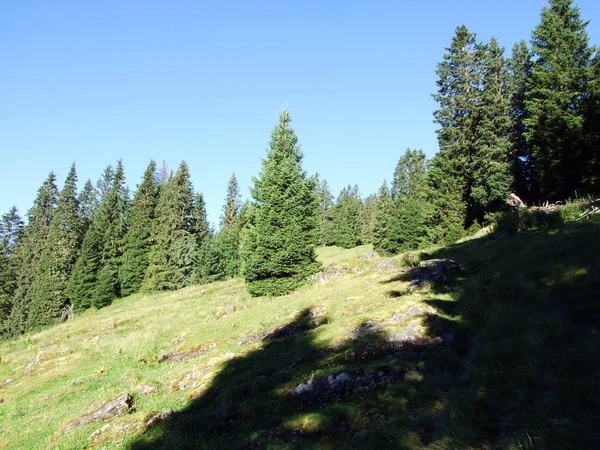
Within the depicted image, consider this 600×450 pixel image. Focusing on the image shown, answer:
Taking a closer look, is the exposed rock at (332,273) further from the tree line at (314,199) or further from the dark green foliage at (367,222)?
the dark green foliage at (367,222)

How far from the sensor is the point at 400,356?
9.48m

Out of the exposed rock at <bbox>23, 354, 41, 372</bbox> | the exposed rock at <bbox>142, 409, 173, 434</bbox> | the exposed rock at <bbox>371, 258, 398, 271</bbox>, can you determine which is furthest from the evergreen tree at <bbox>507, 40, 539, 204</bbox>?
the exposed rock at <bbox>23, 354, 41, 372</bbox>

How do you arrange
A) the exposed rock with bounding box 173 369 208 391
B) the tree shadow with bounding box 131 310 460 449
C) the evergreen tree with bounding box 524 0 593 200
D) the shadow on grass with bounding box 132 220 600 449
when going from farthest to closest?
the evergreen tree with bounding box 524 0 593 200
the exposed rock with bounding box 173 369 208 391
the tree shadow with bounding box 131 310 460 449
the shadow on grass with bounding box 132 220 600 449

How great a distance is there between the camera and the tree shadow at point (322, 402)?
6.54m

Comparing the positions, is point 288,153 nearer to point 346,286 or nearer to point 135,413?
point 346,286

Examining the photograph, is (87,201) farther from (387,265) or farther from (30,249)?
(387,265)

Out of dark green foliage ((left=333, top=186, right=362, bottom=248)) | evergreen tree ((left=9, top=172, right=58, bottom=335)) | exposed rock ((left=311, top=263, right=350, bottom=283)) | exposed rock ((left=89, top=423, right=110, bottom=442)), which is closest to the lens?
exposed rock ((left=89, top=423, right=110, bottom=442))

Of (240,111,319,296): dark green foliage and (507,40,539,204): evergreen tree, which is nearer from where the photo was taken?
(240,111,319,296): dark green foliage

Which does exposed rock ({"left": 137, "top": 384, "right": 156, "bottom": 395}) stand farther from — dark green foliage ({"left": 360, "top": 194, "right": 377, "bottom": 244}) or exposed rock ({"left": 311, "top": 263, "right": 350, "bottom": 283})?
dark green foliage ({"left": 360, "top": 194, "right": 377, "bottom": 244})

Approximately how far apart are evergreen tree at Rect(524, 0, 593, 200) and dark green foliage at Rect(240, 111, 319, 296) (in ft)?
72.0

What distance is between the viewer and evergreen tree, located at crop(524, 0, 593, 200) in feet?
100

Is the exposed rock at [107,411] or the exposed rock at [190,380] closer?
the exposed rock at [107,411]

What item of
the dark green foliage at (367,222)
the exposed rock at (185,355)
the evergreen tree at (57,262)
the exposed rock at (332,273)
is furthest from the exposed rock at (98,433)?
the dark green foliage at (367,222)

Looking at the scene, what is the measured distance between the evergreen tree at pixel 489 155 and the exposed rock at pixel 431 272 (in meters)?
20.9
